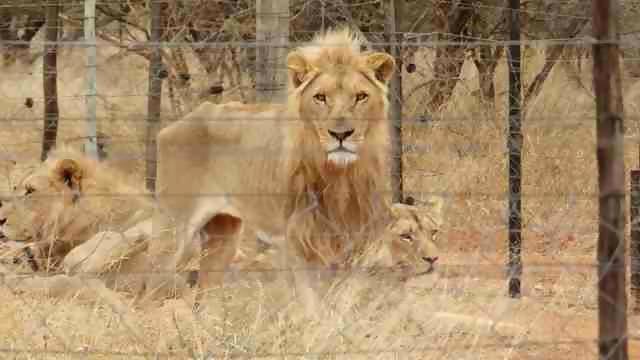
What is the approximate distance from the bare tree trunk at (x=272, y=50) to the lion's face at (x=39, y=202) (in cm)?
135

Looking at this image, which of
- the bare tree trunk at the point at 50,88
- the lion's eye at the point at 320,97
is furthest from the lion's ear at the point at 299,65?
the bare tree trunk at the point at 50,88

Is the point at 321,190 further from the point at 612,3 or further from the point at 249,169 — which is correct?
the point at 612,3

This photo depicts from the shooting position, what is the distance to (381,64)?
675cm

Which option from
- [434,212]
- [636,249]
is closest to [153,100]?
[434,212]

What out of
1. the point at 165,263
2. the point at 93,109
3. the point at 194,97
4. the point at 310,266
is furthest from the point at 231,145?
the point at 194,97

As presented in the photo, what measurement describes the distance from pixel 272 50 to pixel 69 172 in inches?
57.4

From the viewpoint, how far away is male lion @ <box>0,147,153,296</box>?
7.34 meters

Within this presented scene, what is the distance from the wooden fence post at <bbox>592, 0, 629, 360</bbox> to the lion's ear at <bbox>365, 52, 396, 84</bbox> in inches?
111

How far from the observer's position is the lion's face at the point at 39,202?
24.4ft

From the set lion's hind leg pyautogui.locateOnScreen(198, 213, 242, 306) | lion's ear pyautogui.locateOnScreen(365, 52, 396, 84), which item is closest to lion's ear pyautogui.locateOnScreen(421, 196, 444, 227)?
lion's ear pyautogui.locateOnScreen(365, 52, 396, 84)

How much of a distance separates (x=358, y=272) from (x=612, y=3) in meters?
2.74

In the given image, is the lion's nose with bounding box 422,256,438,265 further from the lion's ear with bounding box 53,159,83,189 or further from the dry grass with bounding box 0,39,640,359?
the lion's ear with bounding box 53,159,83,189

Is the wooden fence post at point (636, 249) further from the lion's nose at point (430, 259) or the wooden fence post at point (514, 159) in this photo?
the lion's nose at point (430, 259)

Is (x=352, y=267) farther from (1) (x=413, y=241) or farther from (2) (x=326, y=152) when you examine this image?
(1) (x=413, y=241)
